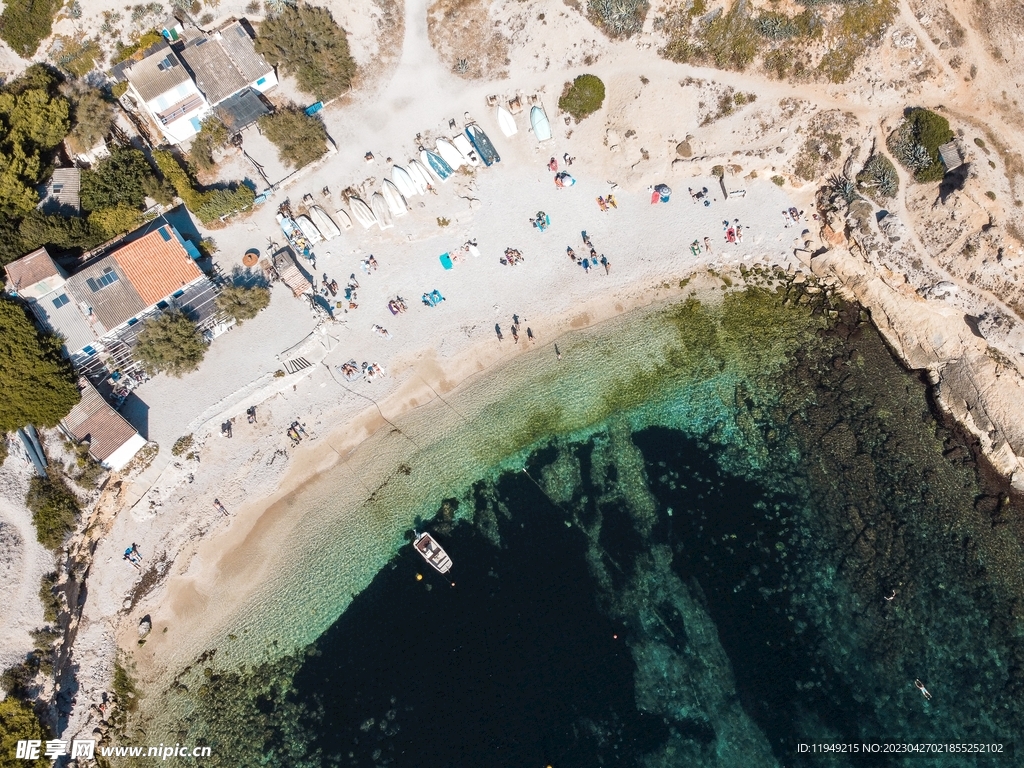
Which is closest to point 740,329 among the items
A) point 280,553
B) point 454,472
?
point 454,472

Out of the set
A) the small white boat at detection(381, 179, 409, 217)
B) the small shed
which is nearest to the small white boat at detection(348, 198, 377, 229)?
the small white boat at detection(381, 179, 409, 217)

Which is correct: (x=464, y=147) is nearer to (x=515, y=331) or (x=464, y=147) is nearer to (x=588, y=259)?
(x=588, y=259)

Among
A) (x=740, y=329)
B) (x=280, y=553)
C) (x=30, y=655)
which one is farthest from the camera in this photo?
(x=740, y=329)

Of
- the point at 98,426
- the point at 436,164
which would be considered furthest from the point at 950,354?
the point at 98,426

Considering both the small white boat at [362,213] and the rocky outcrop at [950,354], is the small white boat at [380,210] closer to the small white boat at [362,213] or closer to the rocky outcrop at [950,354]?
the small white boat at [362,213]

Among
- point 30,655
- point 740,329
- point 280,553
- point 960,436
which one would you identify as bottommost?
point 960,436

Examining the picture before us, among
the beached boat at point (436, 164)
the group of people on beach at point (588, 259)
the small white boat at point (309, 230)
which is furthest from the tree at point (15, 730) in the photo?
the group of people on beach at point (588, 259)

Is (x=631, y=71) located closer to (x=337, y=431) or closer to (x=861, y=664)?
(x=337, y=431)
